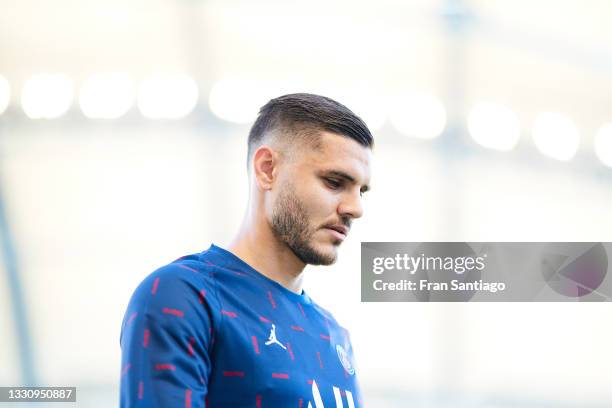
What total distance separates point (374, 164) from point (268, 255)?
1250 millimetres

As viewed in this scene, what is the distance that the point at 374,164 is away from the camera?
2381 mm

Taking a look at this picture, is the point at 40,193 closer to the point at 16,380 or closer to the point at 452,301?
the point at 16,380

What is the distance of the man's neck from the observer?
117 centimetres

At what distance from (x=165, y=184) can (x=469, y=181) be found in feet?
2.98

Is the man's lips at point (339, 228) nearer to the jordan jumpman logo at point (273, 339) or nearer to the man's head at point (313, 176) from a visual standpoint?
the man's head at point (313, 176)

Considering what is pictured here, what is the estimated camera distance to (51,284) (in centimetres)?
243

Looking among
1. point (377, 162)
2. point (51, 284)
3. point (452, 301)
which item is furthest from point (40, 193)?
point (452, 301)

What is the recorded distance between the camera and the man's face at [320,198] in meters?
1.13

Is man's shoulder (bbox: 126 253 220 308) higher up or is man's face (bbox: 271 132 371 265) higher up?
man's face (bbox: 271 132 371 265)

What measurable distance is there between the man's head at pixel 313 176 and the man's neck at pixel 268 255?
15mm

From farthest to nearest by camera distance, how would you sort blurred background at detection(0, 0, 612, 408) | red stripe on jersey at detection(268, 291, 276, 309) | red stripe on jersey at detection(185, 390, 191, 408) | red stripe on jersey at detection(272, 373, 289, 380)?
blurred background at detection(0, 0, 612, 408)
red stripe on jersey at detection(268, 291, 276, 309)
red stripe on jersey at detection(272, 373, 289, 380)
red stripe on jersey at detection(185, 390, 191, 408)

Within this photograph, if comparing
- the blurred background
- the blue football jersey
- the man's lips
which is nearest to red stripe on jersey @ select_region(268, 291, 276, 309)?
the blue football jersey

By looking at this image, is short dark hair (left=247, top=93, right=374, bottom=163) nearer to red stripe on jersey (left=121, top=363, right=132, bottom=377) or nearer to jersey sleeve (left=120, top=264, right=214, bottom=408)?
jersey sleeve (left=120, top=264, right=214, bottom=408)

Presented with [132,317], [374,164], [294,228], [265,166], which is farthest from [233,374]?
[374,164]
